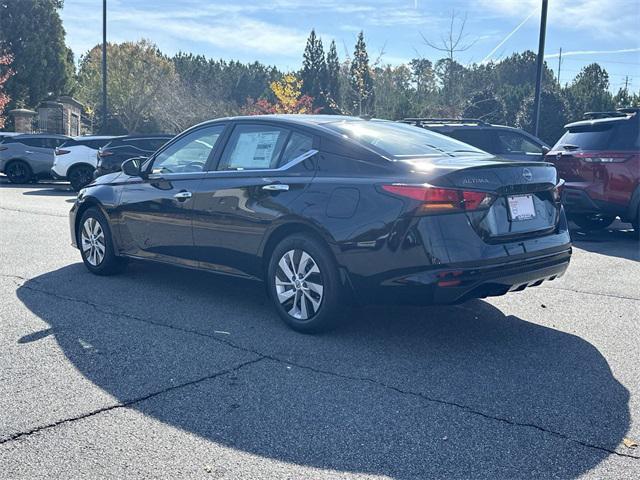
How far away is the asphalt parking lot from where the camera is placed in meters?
3.34

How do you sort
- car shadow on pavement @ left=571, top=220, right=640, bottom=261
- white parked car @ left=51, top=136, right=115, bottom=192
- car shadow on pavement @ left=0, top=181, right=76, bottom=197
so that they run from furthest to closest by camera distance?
white parked car @ left=51, top=136, right=115, bottom=192, car shadow on pavement @ left=0, top=181, right=76, bottom=197, car shadow on pavement @ left=571, top=220, right=640, bottom=261

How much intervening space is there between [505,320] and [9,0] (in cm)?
4068

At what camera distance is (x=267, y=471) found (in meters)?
3.23

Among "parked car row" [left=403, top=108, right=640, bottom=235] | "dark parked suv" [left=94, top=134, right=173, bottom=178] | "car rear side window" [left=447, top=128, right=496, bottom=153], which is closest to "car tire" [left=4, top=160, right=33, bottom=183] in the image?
"dark parked suv" [left=94, top=134, right=173, bottom=178]

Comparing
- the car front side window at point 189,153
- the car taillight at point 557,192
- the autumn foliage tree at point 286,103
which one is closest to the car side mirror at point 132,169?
the car front side window at point 189,153

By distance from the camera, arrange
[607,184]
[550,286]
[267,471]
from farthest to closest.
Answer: [607,184], [550,286], [267,471]

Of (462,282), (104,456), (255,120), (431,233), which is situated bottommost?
(104,456)

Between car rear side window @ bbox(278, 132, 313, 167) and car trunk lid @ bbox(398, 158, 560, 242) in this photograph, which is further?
car rear side window @ bbox(278, 132, 313, 167)

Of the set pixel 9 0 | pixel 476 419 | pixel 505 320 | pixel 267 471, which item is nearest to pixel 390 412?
pixel 476 419

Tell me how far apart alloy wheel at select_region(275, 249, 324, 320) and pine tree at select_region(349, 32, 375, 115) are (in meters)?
26.5

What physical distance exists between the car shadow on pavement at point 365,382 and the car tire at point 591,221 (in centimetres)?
569

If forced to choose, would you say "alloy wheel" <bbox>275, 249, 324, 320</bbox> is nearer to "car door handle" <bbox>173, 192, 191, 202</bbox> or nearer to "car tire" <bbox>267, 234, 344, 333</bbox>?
"car tire" <bbox>267, 234, 344, 333</bbox>

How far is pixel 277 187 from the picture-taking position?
5410mm

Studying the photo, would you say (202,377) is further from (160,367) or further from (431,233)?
(431,233)
